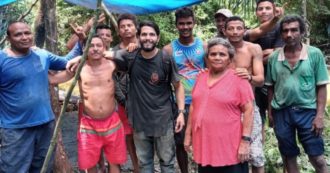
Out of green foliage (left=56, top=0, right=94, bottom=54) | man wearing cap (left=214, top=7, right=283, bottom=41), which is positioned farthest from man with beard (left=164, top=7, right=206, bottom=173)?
green foliage (left=56, top=0, right=94, bottom=54)

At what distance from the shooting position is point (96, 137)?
3420 millimetres

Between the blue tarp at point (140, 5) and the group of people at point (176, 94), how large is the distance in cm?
65

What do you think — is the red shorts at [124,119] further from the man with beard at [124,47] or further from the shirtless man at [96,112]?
the shirtless man at [96,112]

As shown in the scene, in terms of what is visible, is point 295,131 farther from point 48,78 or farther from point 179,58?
point 48,78

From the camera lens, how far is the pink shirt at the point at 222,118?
284 cm

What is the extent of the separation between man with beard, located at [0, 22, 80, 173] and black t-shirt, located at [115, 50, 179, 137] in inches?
26.4

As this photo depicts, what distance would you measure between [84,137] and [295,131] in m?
1.64

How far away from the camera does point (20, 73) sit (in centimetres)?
305

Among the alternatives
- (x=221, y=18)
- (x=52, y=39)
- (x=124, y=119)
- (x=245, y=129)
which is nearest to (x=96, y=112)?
(x=124, y=119)

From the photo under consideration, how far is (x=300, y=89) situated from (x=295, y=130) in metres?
0.35

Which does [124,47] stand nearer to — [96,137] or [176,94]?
[176,94]

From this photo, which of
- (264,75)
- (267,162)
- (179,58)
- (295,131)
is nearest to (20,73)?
(179,58)

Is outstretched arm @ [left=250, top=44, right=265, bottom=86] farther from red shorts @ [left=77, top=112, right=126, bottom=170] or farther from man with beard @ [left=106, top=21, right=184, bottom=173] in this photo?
red shorts @ [left=77, top=112, right=126, bottom=170]

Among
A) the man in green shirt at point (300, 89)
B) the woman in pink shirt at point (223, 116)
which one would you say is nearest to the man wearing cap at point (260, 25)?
the man in green shirt at point (300, 89)
